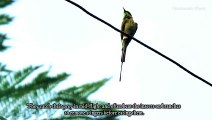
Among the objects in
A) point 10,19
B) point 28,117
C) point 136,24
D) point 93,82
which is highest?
point 136,24

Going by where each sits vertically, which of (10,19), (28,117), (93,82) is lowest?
(28,117)

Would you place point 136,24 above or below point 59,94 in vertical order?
above

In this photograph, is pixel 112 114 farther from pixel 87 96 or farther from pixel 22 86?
pixel 22 86

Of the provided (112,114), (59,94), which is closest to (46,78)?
(59,94)

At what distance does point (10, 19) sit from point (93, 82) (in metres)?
0.39

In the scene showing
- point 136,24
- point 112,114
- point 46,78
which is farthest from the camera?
point 136,24

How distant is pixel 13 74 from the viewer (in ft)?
5.34

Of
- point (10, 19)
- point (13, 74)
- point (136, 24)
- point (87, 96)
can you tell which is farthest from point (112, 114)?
point (136, 24)

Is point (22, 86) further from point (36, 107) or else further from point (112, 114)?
point (112, 114)

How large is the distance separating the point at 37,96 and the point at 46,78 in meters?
0.07

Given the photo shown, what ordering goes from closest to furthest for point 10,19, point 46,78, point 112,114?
point 112,114 → point 46,78 → point 10,19

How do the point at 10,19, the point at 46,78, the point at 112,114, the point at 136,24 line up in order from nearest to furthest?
the point at 112,114 < the point at 46,78 < the point at 10,19 < the point at 136,24

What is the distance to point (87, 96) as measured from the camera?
153 centimetres

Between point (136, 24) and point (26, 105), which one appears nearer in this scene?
point (26, 105)
